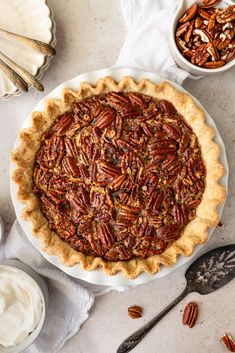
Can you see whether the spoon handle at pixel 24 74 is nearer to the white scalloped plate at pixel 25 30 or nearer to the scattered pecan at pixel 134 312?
the white scalloped plate at pixel 25 30

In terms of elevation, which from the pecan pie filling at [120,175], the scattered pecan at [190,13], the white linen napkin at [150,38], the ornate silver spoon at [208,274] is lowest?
the ornate silver spoon at [208,274]

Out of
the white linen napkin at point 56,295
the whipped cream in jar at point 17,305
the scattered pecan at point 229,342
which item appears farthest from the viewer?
the scattered pecan at point 229,342

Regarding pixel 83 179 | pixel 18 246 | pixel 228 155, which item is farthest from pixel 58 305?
pixel 228 155

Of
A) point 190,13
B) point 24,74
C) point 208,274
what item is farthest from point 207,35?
point 208,274

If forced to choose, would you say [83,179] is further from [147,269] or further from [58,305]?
[58,305]

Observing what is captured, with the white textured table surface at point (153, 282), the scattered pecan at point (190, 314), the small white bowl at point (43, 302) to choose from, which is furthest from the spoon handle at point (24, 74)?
the scattered pecan at point (190, 314)

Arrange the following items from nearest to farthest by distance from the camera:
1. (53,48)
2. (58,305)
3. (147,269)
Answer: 1. (147,269)
2. (53,48)
3. (58,305)

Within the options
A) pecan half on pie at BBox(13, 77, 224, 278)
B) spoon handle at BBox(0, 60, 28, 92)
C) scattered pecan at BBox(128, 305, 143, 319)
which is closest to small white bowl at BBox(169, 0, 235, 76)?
pecan half on pie at BBox(13, 77, 224, 278)
